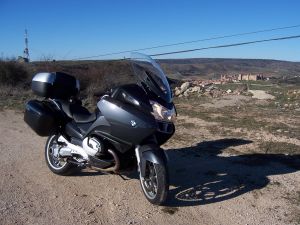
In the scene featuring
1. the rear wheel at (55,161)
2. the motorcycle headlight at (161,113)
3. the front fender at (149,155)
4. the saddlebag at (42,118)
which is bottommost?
the rear wheel at (55,161)

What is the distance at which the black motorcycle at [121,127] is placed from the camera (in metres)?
4.16

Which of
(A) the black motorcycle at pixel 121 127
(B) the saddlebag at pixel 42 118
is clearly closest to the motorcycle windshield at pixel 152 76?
(A) the black motorcycle at pixel 121 127

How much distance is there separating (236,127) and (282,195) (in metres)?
3.86

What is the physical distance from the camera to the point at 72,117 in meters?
5.02

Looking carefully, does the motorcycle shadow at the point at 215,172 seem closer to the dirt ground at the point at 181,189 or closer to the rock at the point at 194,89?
the dirt ground at the point at 181,189

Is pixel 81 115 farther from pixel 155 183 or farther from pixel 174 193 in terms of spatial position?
pixel 174 193

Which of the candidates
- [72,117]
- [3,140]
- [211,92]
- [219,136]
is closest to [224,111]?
[219,136]

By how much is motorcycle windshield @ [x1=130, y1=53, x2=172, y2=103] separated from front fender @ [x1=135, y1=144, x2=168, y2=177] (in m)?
0.48

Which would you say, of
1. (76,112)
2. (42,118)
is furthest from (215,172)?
(42,118)

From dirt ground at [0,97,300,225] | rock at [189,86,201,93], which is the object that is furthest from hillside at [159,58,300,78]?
dirt ground at [0,97,300,225]

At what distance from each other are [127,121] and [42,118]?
1280mm

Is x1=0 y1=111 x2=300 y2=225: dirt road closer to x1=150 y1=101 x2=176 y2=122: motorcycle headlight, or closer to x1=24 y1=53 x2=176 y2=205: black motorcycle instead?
x1=24 y1=53 x2=176 y2=205: black motorcycle

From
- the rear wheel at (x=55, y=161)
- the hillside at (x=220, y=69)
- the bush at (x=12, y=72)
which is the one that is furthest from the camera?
the hillside at (x=220, y=69)

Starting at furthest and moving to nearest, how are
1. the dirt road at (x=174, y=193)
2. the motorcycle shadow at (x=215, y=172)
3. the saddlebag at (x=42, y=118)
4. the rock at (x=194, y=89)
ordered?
the rock at (x=194, y=89), the saddlebag at (x=42, y=118), the motorcycle shadow at (x=215, y=172), the dirt road at (x=174, y=193)
